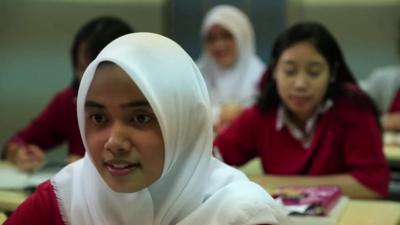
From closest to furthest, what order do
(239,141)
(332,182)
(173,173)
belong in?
(173,173), (332,182), (239,141)

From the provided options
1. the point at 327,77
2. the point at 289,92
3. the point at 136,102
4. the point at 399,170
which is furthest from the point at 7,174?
the point at 399,170

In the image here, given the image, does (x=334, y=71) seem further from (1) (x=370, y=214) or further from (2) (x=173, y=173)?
(2) (x=173, y=173)

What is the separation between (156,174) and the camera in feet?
3.80

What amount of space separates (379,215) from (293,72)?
0.61m

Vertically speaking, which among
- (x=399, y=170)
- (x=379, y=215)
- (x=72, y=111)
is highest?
(x=72, y=111)

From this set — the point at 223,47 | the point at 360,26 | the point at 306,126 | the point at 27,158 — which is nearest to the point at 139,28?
the point at 223,47

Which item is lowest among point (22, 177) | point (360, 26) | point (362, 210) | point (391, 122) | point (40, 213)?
point (391, 122)

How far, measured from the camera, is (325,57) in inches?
86.9

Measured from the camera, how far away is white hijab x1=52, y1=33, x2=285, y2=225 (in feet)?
3.71

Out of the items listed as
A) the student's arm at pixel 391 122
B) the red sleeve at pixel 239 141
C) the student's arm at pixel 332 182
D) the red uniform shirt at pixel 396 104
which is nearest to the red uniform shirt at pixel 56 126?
the red sleeve at pixel 239 141

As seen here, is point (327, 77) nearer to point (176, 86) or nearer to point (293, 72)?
point (293, 72)

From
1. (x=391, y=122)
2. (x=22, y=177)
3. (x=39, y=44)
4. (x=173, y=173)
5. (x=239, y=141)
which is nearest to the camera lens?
(x=173, y=173)

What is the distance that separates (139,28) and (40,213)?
A: 136 inches

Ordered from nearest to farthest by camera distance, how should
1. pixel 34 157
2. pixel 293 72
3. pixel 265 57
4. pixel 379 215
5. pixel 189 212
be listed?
pixel 189 212
pixel 379 215
pixel 293 72
pixel 34 157
pixel 265 57
